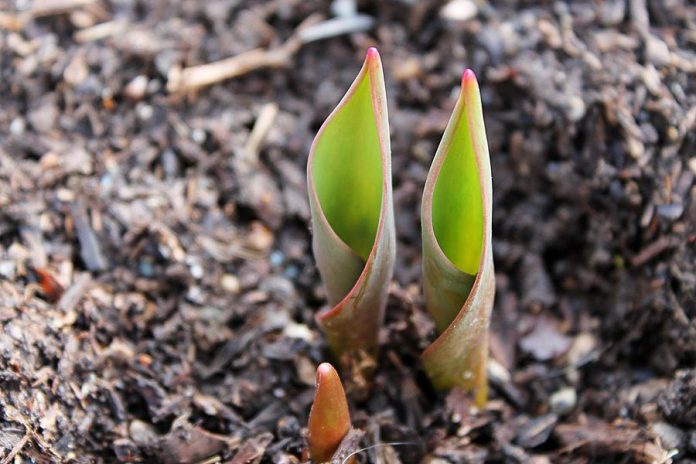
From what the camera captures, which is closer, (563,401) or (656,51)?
(563,401)

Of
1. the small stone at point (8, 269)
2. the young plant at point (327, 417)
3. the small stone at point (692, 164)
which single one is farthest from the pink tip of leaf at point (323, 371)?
the small stone at point (692, 164)

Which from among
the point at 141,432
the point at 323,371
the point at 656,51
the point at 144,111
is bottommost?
the point at 141,432

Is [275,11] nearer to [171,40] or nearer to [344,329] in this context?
[171,40]

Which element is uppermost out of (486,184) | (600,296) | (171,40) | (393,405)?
(486,184)

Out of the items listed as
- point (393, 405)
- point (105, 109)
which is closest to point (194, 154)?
point (105, 109)

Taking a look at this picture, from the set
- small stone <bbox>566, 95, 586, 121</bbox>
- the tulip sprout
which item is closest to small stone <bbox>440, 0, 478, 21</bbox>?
small stone <bbox>566, 95, 586, 121</bbox>

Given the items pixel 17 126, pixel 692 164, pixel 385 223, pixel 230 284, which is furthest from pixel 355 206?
pixel 17 126

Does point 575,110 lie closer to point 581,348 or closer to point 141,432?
point 581,348
